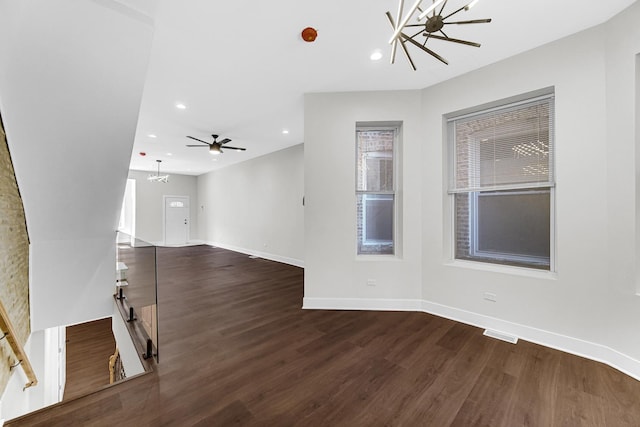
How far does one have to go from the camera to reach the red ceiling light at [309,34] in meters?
2.17

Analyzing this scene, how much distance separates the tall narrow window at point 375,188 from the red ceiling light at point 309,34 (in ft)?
4.74

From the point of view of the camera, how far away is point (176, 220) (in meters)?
9.99

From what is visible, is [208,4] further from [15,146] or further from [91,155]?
[15,146]

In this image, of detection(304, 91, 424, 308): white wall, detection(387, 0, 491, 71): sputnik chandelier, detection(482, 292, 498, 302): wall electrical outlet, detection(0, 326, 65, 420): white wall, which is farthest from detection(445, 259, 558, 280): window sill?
detection(0, 326, 65, 420): white wall

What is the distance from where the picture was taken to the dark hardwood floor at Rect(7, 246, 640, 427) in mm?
1549

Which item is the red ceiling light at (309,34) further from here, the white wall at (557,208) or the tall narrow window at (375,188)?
the tall narrow window at (375,188)

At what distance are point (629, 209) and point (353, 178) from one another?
2.48 meters

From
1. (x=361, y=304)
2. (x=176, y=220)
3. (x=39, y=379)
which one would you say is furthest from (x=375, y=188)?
(x=176, y=220)

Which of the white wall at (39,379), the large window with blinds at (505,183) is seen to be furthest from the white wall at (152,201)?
the large window with blinds at (505,183)

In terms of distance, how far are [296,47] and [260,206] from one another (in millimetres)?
5292

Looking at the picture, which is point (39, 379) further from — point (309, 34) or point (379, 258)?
point (309, 34)

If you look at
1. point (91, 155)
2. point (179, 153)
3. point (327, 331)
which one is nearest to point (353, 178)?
point (327, 331)

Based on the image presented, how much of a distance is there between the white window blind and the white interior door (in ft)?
33.6

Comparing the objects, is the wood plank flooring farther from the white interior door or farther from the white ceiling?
the white ceiling
